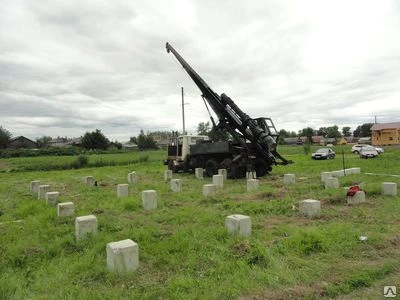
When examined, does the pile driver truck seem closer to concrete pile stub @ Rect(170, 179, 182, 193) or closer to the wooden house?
concrete pile stub @ Rect(170, 179, 182, 193)

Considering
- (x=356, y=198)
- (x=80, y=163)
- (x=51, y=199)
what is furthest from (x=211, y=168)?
(x=80, y=163)

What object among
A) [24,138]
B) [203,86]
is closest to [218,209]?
[203,86]

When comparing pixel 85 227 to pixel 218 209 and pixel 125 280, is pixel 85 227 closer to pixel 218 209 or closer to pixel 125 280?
pixel 125 280

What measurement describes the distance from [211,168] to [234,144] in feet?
5.44

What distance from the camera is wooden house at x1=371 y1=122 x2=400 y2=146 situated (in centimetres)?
5644

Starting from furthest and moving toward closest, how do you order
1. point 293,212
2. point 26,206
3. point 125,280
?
point 26,206 < point 293,212 < point 125,280

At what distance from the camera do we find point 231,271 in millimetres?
4156

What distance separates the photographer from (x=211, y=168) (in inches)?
631

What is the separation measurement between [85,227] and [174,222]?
1.82m

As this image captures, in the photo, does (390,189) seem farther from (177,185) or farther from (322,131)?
(322,131)

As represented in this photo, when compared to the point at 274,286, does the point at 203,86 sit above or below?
above

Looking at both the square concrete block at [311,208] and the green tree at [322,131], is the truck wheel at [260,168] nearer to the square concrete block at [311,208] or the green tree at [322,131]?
the square concrete block at [311,208]

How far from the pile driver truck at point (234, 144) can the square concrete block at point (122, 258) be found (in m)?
10.4

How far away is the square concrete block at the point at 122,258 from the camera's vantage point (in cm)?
416
